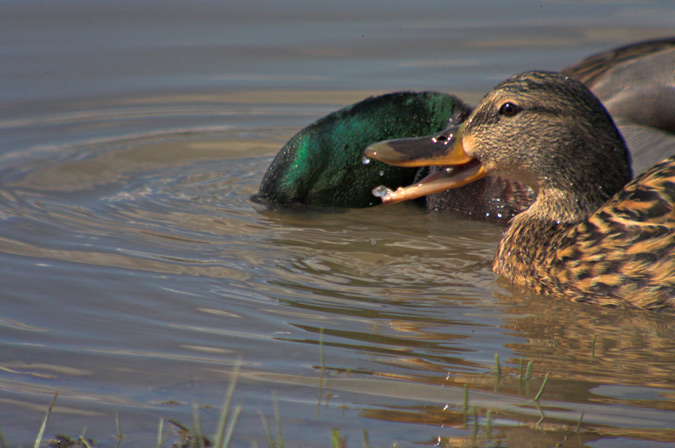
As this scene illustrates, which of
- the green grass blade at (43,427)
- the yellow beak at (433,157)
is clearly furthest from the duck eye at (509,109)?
the green grass blade at (43,427)

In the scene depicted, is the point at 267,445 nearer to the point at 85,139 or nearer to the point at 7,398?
the point at 7,398

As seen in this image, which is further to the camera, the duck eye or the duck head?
the duck eye

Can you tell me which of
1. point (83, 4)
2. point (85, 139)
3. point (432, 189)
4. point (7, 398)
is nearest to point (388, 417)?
point (7, 398)

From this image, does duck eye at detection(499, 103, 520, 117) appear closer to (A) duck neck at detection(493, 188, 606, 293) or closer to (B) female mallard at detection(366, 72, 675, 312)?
(B) female mallard at detection(366, 72, 675, 312)

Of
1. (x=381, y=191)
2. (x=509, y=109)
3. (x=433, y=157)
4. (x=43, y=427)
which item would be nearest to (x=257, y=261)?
(x=433, y=157)

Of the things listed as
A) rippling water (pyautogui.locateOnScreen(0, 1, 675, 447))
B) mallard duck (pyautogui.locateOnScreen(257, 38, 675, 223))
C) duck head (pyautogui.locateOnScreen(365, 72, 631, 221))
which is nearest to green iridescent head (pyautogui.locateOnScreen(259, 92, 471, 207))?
mallard duck (pyautogui.locateOnScreen(257, 38, 675, 223))

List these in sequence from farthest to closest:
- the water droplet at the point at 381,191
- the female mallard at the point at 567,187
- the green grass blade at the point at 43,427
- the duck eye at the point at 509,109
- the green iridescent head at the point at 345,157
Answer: the green iridescent head at the point at 345,157 → the water droplet at the point at 381,191 → the duck eye at the point at 509,109 → the female mallard at the point at 567,187 → the green grass blade at the point at 43,427

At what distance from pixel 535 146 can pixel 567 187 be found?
0.23 metres

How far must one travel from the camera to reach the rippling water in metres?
2.87

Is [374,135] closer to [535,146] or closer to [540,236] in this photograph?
[535,146]

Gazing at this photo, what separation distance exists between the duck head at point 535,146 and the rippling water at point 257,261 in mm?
460

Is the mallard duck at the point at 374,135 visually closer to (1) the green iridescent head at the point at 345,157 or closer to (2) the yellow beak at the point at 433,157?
(1) the green iridescent head at the point at 345,157

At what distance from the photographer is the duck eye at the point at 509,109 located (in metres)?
4.29

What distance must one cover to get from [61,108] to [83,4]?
5.83ft
